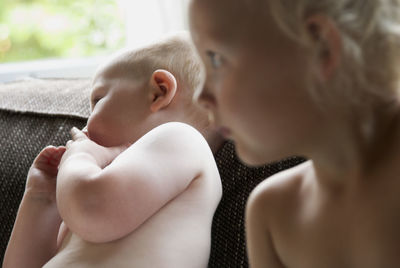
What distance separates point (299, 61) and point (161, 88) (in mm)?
562

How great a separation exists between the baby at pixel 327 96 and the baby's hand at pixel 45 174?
1.95ft

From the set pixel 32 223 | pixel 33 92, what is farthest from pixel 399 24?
pixel 33 92

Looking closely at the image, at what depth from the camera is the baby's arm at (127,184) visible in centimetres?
97

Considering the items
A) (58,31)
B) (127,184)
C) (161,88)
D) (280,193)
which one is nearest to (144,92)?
(161,88)

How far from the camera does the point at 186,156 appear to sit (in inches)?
41.8

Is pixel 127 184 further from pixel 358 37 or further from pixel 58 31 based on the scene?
pixel 58 31

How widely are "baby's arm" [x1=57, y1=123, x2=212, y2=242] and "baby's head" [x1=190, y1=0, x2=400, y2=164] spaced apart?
0.36m

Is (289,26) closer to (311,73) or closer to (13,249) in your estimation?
(311,73)

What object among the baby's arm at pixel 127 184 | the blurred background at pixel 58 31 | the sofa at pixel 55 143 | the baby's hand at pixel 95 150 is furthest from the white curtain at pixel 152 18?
the baby's arm at pixel 127 184

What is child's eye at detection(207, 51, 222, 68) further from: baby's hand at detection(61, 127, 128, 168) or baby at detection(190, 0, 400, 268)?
baby's hand at detection(61, 127, 128, 168)

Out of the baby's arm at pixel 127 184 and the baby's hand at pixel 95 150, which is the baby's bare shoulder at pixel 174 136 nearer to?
the baby's arm at pixel 127 184

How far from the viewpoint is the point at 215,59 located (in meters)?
0.69

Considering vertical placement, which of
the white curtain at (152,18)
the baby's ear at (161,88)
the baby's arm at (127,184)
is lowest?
the white curtain at (152,18)

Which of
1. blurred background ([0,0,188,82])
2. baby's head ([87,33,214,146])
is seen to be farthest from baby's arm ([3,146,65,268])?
blurred background ([0,0,188,82])
